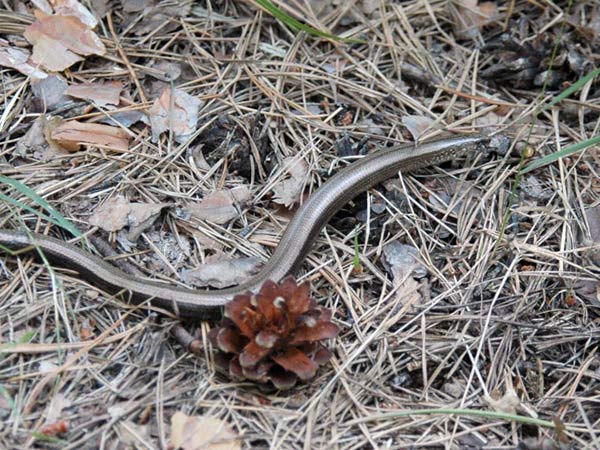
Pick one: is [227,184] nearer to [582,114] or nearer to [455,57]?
[455,57]

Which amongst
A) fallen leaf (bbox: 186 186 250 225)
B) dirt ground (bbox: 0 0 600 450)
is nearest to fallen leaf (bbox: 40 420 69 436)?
dirt ground (bbox: 0 0 600 450)

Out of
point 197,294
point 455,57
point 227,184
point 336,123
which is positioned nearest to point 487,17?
point 455,57

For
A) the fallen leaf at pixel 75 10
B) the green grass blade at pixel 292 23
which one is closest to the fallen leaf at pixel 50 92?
the fallen leaf at pixel 75 10

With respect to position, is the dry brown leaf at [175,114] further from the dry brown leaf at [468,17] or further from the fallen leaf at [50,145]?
the dry brown leaf at [468,17]

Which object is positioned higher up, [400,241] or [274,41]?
[274,41]

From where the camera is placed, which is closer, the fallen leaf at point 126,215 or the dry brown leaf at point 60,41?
the fallen leaf at point 126,215

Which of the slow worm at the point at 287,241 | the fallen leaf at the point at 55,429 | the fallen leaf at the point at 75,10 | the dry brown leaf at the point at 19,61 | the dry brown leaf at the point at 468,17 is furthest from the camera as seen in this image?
the dry brown leaf at the point at 468,17
